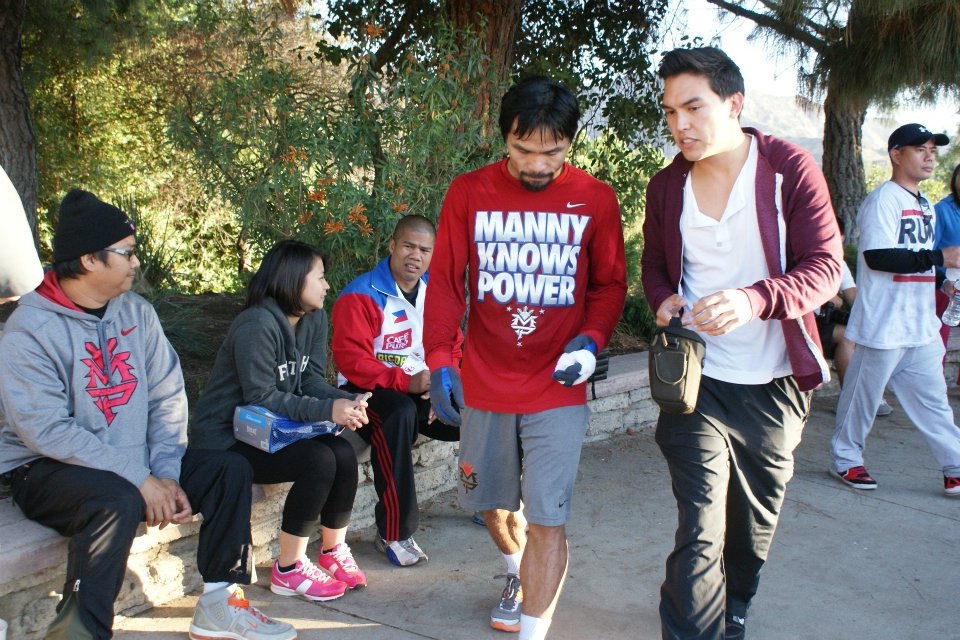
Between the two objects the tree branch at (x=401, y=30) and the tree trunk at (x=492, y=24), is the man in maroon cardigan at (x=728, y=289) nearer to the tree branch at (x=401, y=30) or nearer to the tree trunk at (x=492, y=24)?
the tree trunk at (x=492, y=24)

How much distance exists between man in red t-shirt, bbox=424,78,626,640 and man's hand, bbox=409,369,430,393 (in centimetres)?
96

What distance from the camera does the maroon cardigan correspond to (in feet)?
8.69

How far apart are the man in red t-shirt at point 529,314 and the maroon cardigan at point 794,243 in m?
0.31

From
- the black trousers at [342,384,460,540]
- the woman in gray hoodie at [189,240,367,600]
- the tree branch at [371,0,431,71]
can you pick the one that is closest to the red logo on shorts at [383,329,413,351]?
the black trousers at [342,384,460,540]

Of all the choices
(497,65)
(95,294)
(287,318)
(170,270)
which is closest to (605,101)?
(497,65)

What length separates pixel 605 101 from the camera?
7102 mm

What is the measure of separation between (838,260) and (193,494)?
2.26 metres

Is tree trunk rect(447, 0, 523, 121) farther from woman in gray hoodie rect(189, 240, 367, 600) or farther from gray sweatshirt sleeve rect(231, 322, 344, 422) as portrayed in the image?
gray sweatshirt sleeve rect(231, 322, 344, 422)

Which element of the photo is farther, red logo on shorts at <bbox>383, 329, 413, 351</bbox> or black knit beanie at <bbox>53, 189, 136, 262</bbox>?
red logo on shorts at <bbox>383, 329, 413, 351</bbox>

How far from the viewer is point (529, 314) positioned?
9.86 feet

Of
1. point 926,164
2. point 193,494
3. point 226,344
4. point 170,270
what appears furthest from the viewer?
point 170,270

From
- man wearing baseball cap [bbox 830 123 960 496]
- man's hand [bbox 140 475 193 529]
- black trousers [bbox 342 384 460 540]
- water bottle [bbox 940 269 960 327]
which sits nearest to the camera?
man's hand [bbox 140 475 193 529]

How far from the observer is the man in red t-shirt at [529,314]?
2.92m

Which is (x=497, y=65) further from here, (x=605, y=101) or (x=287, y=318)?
(x=287, y=318)
